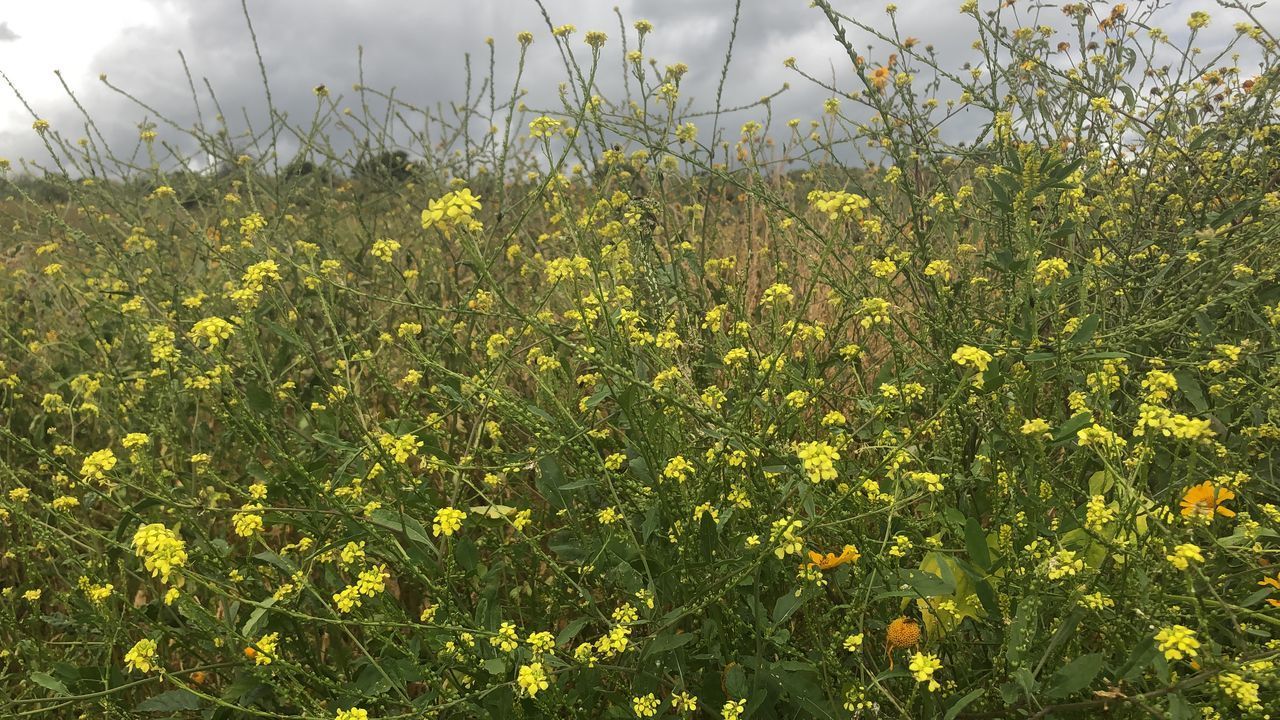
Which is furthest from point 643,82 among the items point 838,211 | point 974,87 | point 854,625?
point 854,625

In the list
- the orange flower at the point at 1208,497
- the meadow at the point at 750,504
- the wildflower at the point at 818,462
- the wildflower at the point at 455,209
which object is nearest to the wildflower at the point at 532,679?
the meadow at the point at 750,504

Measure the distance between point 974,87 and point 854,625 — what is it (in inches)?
66.1

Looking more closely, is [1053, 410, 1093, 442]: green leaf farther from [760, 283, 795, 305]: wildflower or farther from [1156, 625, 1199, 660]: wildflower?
[760, 283, 795, 305]: wildflower

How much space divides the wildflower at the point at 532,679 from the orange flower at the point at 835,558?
528 millimetres

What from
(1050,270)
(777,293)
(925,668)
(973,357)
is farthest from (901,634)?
(1050,270)

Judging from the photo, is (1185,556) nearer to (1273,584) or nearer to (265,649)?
(1273,584)

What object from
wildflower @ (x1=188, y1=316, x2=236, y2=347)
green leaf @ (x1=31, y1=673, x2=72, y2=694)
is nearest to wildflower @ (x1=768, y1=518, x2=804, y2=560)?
wildflower @ (x1=188, y1=316, x2=236, y2=347)

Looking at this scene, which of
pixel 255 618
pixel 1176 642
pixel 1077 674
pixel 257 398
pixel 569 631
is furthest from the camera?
pixel 257 398

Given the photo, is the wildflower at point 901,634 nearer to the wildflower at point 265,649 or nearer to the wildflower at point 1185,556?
the wildflower at point 1185,556

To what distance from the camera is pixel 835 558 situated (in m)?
1.44

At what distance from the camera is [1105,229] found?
8.48 ft

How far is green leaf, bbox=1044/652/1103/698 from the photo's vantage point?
111 cm

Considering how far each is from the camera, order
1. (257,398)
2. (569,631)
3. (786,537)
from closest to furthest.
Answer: (786,537), (569,631), (257,398)

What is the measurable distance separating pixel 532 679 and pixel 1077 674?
0.82 meters
